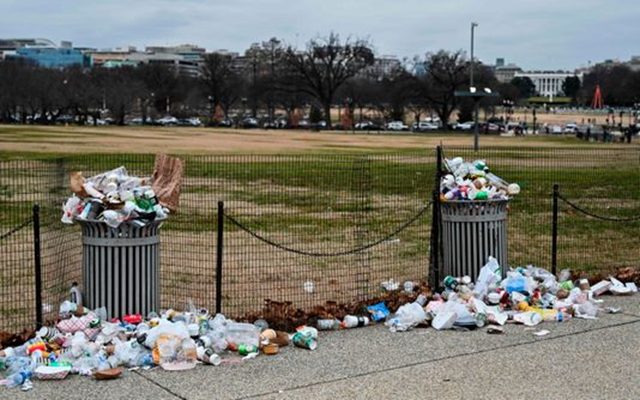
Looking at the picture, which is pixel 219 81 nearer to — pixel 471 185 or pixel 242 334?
pixel 471 185

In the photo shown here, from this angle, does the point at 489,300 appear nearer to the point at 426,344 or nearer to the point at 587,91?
the point at 426,344

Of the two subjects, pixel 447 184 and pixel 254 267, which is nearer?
pixel 447 184

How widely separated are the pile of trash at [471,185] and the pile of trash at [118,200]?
9.45ft

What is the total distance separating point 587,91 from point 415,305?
200 m

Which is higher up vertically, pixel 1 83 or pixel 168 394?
pixel 1 83

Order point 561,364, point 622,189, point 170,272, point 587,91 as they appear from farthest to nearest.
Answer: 1. point 587,91
2. point 622,189
3. point 170,272
4. point 561,364

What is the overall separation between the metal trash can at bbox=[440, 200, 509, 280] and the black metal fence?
1.62ft

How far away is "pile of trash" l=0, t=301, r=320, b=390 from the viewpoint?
22.8ft

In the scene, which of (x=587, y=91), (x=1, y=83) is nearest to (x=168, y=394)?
(x=1, y=83)

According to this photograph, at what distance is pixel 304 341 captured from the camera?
7770 millimetres

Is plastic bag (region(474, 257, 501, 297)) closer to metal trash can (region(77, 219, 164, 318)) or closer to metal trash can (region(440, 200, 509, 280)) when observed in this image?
metal trash can (region(440, 200, 509, 280))

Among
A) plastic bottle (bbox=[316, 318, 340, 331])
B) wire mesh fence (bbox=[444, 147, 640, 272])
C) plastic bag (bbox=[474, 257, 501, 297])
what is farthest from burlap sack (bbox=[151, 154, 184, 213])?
wire mesh fence (bbox=[444, 147, 640, 272])

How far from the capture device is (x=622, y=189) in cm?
2464

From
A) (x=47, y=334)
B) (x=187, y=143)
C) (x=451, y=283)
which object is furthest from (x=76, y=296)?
(x=187, y=143)
